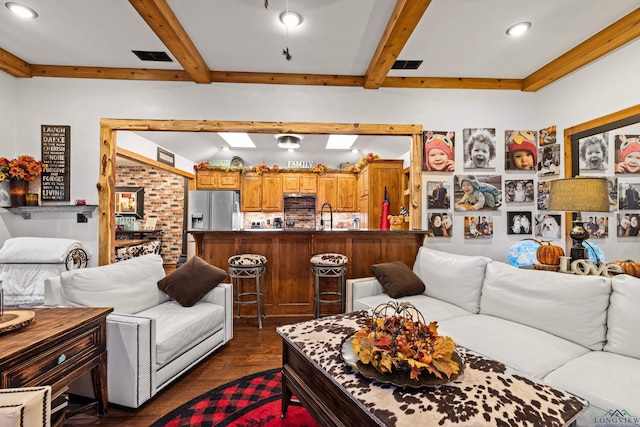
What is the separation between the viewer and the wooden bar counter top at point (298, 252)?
364 cm

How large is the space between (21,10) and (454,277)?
4.37 m

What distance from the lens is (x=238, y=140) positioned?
20.5ft

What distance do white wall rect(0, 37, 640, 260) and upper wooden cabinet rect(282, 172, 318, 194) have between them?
3.57m

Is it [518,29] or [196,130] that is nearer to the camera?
[518,29]

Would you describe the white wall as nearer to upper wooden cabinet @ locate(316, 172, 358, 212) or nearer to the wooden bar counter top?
Answer: the wooden bar counter top

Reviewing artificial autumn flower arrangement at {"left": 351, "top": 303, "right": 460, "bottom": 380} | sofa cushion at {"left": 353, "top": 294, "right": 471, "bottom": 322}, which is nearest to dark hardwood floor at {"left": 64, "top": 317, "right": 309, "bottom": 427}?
sofa cushion at {"left": 353, "top": 294, "right": 471, "bottom": 322}

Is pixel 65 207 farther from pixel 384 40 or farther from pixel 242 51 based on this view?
pixel 384 40

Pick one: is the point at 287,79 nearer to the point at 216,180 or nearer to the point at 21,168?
the point at 21,168

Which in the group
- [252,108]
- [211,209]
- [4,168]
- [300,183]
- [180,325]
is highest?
[252,108]

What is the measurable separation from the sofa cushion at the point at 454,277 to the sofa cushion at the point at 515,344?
0.34m

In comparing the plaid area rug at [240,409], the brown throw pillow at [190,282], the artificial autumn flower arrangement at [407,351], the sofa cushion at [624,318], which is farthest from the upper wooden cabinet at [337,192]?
the artificial autumn flower arrangement at [407,351]

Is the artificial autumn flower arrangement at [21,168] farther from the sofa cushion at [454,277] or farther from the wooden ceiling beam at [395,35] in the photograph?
the sofa cushion at [454,277]

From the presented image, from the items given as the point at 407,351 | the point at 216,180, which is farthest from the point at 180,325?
the point at 216,180

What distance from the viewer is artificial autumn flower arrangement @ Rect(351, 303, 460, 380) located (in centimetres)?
125
